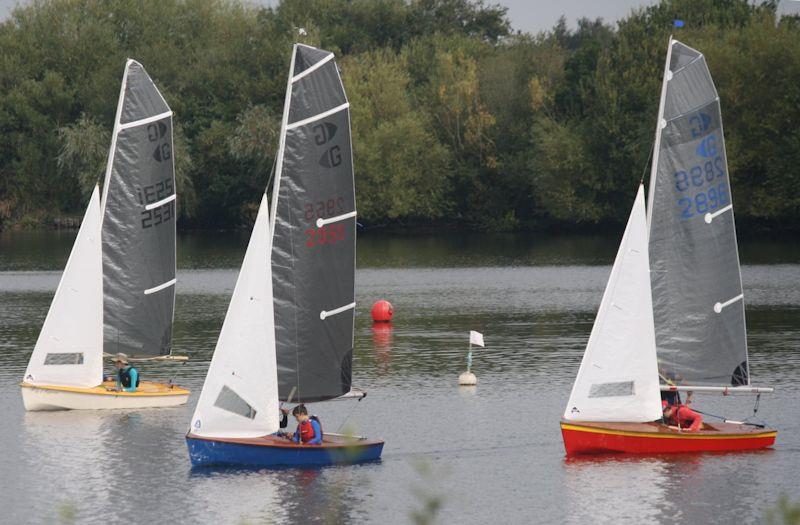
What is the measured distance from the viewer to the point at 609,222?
14950 centimetres

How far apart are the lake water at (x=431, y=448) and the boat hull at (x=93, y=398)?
0.40 meters

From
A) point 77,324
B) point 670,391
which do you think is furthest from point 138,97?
point 670,391

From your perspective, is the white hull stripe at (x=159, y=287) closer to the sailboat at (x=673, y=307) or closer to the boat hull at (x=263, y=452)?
the boat hull at (x=263, y=452)

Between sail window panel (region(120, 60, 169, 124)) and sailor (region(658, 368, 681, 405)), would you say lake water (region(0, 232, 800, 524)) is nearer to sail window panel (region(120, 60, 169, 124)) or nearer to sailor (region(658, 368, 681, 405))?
sailor (region(658, 368, 681, 405))

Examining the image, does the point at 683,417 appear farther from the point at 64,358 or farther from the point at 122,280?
the point at 64,358

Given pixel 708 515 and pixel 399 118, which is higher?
pixel 399 118

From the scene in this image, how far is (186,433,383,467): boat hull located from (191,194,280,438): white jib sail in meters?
0.39

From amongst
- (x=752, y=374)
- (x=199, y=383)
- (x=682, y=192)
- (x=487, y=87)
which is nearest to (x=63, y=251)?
(x=487, y=87)

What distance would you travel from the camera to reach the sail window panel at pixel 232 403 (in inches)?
1516

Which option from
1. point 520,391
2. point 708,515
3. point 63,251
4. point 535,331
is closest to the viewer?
point 708,515

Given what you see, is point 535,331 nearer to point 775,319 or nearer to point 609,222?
point 775,319

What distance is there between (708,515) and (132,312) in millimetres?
24290

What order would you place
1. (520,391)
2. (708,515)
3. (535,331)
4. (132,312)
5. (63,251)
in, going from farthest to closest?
(63,251)
(535,331)
(520,391)
(132,312)
(708,515)

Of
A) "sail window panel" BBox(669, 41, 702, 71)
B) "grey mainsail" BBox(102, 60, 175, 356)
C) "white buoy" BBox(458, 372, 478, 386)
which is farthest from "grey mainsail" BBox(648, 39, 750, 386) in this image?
"grey mainsail" BBox(102, 60, 175, 356)
